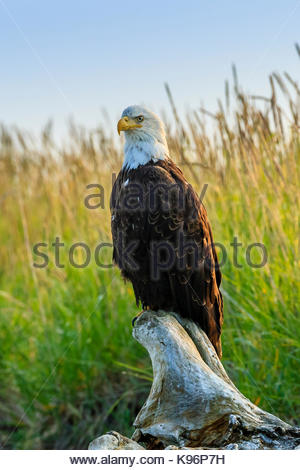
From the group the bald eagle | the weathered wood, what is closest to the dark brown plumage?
the bald eagle

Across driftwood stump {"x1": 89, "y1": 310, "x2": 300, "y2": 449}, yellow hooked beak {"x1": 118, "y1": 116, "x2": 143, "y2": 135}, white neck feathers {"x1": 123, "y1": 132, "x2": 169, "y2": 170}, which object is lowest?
driftwood stump {"x1": 89, "y1": 310, "x2": 300, "y2": 449}

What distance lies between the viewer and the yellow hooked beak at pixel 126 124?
380 cm

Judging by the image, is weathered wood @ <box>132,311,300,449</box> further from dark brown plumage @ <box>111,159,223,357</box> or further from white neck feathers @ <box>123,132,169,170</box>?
white neck feathers @ <box>123,132,169,170</box>

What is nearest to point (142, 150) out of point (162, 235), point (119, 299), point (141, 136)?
point (141, 136)

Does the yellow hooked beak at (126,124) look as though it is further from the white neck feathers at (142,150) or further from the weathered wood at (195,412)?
the weathered wood at (195,412)

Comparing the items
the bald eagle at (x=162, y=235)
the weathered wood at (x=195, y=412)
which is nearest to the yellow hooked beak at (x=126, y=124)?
the bald eagle at (x=162, y=235)

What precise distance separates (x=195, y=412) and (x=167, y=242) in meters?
1.17

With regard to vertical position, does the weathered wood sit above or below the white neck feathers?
below

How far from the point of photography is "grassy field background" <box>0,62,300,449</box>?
3.96 m

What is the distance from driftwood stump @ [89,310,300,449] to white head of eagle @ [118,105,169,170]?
50.3 inches

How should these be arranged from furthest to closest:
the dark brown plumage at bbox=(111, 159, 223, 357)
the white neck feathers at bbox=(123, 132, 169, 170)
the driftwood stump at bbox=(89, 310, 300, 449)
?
the white neck feathers at bbox=(123, 132, 169, 170)
the dark brown plumage at bbox=(111, 159, 223, 357)
the driftwood stump at bbox=(89, 310, 300, 449)

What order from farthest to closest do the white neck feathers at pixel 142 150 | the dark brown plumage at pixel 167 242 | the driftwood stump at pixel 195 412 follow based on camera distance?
the white neck feathers at pixel 142 150, the dark brown plumage at pixel 167 242, the driftwood stump at pixel 195 412
